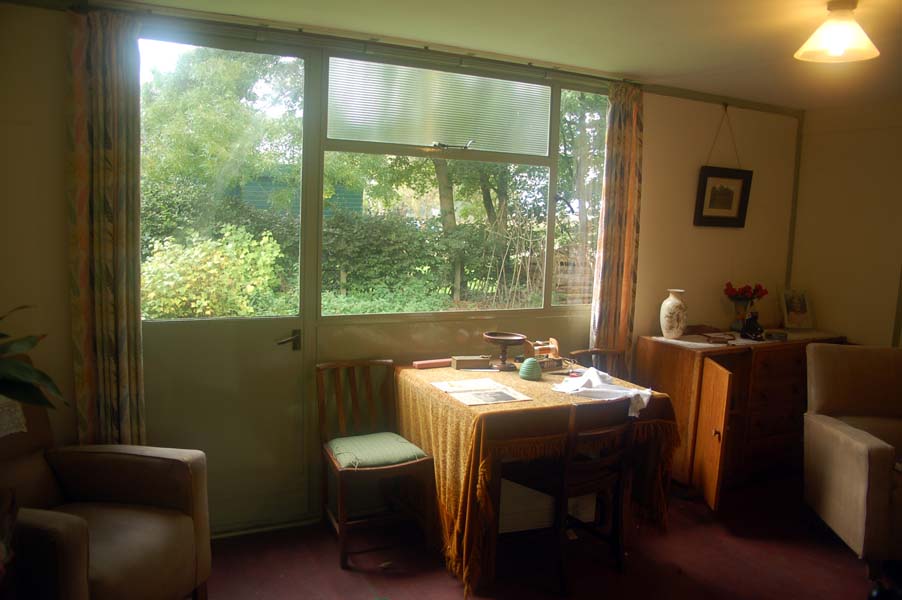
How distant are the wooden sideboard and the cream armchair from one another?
1.35ft

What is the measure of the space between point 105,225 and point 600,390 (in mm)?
2169

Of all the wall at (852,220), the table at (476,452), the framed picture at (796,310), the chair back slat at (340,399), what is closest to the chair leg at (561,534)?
the table at (476,452)

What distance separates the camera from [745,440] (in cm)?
371

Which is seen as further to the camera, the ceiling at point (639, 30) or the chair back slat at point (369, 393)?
the chair back slat at point (369, 393)

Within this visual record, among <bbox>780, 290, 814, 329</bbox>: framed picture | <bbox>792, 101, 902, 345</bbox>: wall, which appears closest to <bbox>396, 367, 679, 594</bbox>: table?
<bbox>780, 290, 814, 329</bbox>: framed picture

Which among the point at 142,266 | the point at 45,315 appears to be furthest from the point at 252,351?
the point at 45,315

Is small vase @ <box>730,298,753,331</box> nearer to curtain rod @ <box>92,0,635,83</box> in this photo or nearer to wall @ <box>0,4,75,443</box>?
curtain rod @ <box>92,0,635,83</box>

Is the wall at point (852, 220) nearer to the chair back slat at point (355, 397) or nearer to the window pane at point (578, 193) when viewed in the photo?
the window pane at point (578, 193)

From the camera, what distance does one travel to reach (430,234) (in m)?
3.31

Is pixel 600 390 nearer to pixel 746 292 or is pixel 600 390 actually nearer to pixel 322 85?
pixel 746 292

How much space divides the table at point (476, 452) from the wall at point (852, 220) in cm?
217

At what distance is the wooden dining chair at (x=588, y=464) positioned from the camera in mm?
2516

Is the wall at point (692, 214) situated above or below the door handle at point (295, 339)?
above

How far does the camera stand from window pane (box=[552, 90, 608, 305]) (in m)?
3.62
